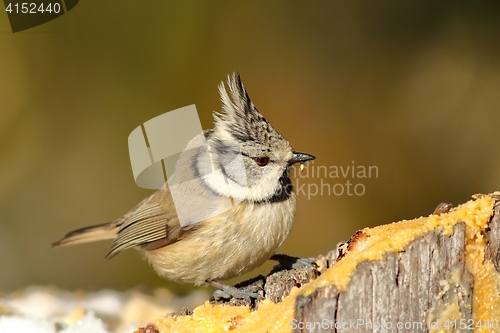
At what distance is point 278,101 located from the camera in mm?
4031

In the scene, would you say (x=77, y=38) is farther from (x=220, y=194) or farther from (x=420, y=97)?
(x=420, y=97)

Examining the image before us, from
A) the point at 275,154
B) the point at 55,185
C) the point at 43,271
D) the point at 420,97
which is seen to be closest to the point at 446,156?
the point at 420,97

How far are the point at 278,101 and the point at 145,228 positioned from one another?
1877mm

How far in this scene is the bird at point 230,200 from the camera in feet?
7.47

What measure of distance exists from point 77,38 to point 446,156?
332 centimetres

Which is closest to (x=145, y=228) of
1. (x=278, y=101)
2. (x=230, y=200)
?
(x=230, y=200)

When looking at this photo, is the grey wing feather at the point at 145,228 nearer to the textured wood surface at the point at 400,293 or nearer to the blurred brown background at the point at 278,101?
the blurred brown background at the point at 278,101

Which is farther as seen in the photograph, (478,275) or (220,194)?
(220,194)

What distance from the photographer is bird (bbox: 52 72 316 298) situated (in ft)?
7.47

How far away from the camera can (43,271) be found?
4156 mm

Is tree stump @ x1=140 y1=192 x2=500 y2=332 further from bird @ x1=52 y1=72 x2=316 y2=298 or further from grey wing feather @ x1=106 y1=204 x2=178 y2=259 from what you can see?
grey wing feather @ x1=106 y1=204 x2=178 y2=259

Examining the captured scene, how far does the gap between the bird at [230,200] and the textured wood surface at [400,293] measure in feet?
2.80

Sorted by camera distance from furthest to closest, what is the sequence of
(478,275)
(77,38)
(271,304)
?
(77,38) → (271,304) → (478,275)

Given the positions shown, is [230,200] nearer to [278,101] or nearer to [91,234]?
[91,234]
